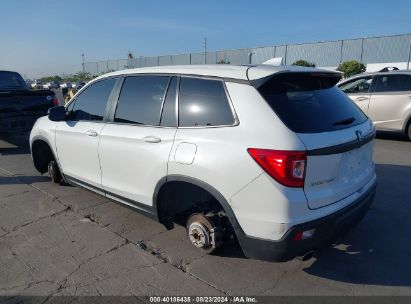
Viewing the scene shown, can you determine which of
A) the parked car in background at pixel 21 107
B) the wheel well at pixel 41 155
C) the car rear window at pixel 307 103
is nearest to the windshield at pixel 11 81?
the parked car in background at pixel 21 107

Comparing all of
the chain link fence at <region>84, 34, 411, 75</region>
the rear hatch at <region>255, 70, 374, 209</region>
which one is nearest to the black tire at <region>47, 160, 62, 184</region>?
the rear hatch at <region>255, 70, 374, 209</region>

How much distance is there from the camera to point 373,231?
396 centimetres

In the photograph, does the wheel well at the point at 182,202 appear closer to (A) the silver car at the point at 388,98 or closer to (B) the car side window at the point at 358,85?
(A) the silver car at the point at 388,98

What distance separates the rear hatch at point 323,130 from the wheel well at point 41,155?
161 inches

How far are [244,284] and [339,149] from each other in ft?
4.46

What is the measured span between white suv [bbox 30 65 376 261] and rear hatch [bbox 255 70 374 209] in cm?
1

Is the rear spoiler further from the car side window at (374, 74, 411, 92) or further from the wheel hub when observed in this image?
the car side window at (374, 74, 411, 92)

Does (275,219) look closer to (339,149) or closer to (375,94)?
(339,149)

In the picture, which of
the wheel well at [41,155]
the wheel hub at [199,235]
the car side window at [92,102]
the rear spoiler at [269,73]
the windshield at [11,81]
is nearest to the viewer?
the rear spoiler at [269,73]

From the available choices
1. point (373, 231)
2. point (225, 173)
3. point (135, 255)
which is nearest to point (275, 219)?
point (225, 173)

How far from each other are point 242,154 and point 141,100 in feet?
5.02

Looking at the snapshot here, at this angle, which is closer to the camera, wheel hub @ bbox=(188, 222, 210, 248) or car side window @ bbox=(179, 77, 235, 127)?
car side window @ bbox=(179, 77, 235, 127)

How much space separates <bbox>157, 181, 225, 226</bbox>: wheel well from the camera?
3.36 metres

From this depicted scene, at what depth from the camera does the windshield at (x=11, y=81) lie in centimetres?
1057
